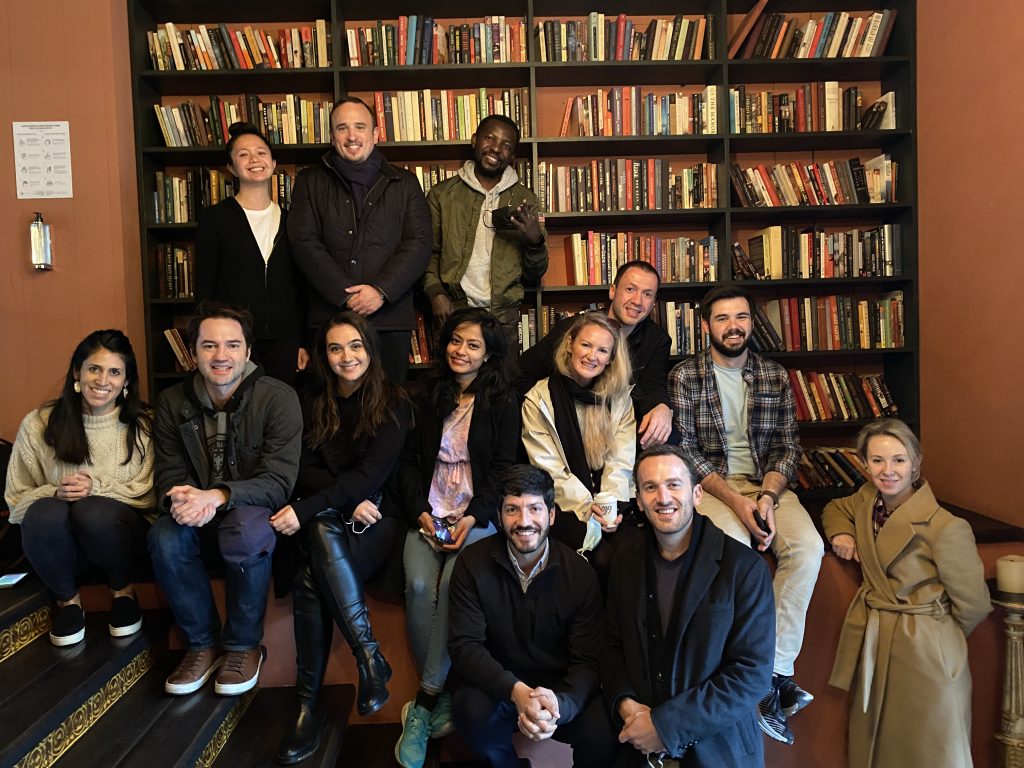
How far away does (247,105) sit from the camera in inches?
135

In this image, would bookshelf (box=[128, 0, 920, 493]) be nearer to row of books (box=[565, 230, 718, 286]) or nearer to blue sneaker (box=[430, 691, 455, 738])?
row of books (box=[565, 230, 718, 286])

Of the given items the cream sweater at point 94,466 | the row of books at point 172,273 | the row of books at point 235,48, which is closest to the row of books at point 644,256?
the row of books at point 235,48

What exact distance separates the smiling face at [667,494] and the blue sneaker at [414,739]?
3.05ft

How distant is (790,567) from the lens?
2295 millimetres

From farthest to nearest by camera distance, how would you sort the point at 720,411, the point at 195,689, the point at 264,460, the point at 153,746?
the point at 720,411, the point at 264,460, the point at 195,689, the point at 153,746

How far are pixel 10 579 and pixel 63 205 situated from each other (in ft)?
5.78

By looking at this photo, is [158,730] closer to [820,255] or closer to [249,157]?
[249,157]

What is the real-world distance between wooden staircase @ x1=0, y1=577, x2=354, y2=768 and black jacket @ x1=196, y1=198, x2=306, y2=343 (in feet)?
3.78

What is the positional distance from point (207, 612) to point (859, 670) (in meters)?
2.01

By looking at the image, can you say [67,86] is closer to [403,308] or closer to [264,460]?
[403,308]

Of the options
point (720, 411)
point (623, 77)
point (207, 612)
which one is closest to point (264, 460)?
point (207, 612)

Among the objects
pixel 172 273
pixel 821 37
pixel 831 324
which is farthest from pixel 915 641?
pixel 172 273

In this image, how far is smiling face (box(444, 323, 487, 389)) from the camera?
2.48 metres

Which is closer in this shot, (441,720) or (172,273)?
(441,720)
